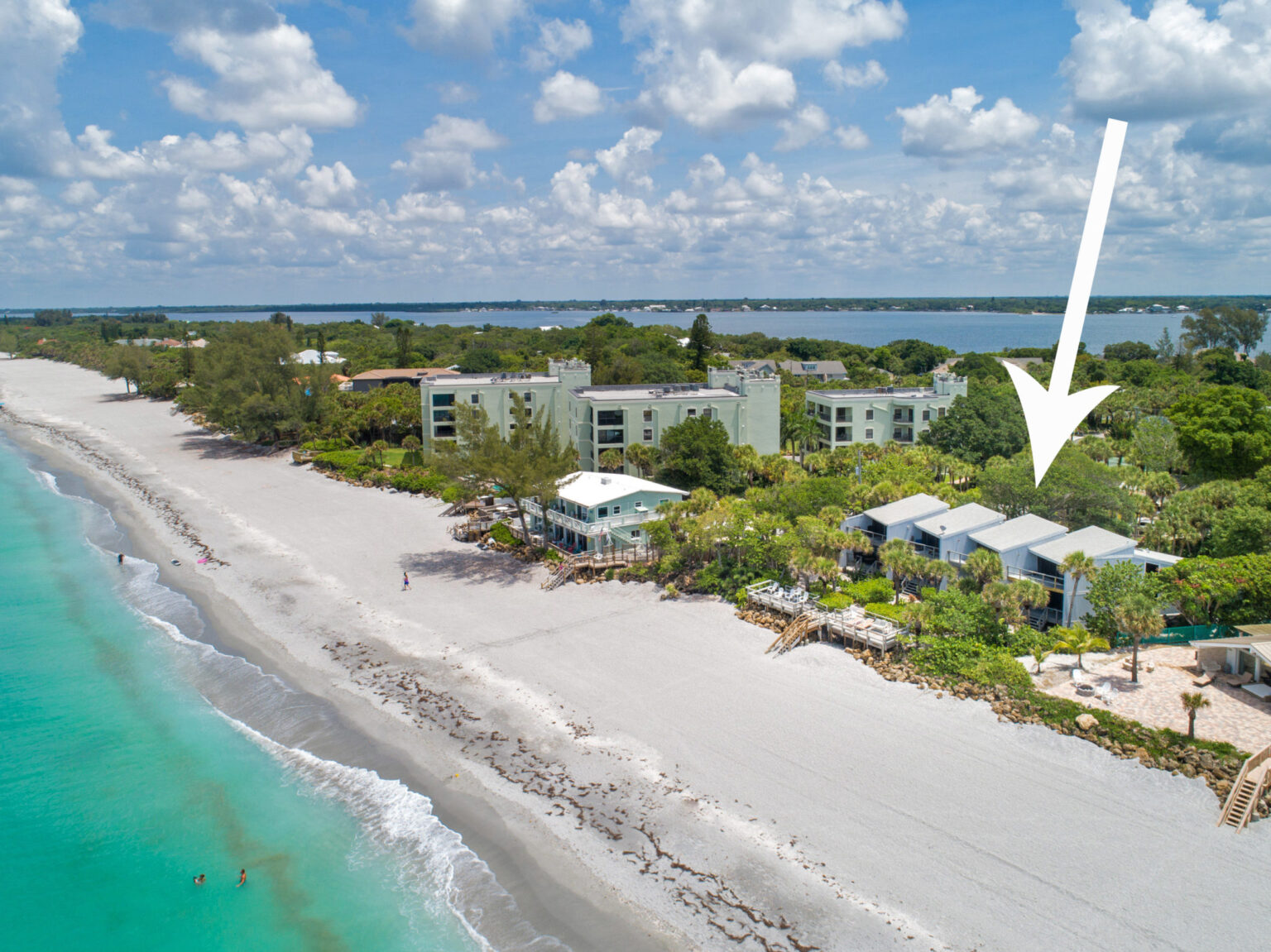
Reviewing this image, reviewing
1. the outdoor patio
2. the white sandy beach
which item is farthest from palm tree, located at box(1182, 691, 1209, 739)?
the white sandy beach

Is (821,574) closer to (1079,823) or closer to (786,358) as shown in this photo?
(1079,823)

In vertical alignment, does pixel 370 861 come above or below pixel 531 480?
below

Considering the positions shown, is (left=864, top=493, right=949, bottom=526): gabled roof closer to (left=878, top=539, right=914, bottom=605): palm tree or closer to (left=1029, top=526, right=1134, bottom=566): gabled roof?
(left=878, top=539, right=914, bottom=605): palm tree

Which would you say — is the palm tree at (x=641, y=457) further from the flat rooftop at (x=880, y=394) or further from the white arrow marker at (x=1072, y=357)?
the white arrow marker at (x=1072, y=357)

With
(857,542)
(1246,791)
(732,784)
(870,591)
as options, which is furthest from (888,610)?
(1246,791)

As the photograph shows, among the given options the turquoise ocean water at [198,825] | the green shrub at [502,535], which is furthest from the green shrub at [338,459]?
the turquoise ocean water at [198,825]

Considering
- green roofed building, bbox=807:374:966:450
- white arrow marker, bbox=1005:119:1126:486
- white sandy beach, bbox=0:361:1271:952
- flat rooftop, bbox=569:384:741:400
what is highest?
white arrow marker, bbox=1005:119:1126:486

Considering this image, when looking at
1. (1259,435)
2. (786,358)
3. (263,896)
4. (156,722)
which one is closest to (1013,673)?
(263,896)
